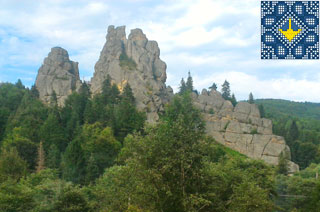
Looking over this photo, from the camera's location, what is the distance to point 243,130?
3563 inches

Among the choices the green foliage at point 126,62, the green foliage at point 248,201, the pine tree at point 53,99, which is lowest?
the green foliage at point 248,201

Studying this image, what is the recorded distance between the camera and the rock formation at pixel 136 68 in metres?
92.4

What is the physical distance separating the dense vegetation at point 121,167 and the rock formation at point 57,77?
367cm

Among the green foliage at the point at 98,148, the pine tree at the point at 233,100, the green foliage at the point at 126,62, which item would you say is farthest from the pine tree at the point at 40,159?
the pine tree at the point at 233,100

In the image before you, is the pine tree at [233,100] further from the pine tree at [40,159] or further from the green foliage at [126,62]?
the pine tree at [40,159]

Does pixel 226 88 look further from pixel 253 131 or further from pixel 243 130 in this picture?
pixel 253 131

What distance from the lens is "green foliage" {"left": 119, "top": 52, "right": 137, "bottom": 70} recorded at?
98.8 meters

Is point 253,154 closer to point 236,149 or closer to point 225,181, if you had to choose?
point 236,149

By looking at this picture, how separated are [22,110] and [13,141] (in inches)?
846

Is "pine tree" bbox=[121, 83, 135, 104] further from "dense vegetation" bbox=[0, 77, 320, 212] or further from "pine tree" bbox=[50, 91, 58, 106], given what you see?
"pine tree" bbox=[50, 91, 58, 106]

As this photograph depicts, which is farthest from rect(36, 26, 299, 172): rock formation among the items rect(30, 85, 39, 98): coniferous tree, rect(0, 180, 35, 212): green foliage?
rect(0, 180, 35, 212): green foliage

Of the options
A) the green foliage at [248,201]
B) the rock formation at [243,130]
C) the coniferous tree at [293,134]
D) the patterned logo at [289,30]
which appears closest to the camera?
the patterned logo at [289,30]

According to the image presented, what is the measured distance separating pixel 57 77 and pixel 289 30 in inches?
3418

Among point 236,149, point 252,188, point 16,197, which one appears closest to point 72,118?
point 236,149
